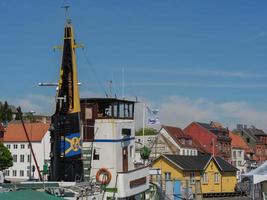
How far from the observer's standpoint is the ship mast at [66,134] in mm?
22828

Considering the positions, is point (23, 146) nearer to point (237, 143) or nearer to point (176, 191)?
point (237, 143)

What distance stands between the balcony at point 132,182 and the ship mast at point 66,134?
165 cm

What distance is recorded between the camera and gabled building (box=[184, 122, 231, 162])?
331 ft

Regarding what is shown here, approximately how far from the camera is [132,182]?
24156mm

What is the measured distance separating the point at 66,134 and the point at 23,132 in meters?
77.4

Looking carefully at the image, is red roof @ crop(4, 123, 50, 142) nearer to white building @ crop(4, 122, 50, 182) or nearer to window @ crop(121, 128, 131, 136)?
white building @ crop(4, 122, 50, 182)

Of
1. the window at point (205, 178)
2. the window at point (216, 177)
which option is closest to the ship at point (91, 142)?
the window at point (205, 178)

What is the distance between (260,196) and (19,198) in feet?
38.1

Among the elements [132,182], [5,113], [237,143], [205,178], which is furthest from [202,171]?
[5,113]

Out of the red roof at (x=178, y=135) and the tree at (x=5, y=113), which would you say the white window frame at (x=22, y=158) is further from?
the tree at (x=5, y=113)

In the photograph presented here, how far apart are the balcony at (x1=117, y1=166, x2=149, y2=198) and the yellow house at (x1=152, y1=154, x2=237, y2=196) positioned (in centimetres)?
3099

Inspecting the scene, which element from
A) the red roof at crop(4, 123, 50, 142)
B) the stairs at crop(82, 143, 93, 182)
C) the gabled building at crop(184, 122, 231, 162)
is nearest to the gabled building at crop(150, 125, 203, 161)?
the gabled building at crop(184, 122, 231, 162)

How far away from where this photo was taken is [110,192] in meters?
23.3

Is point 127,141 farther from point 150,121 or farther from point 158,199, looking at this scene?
point 150,121
